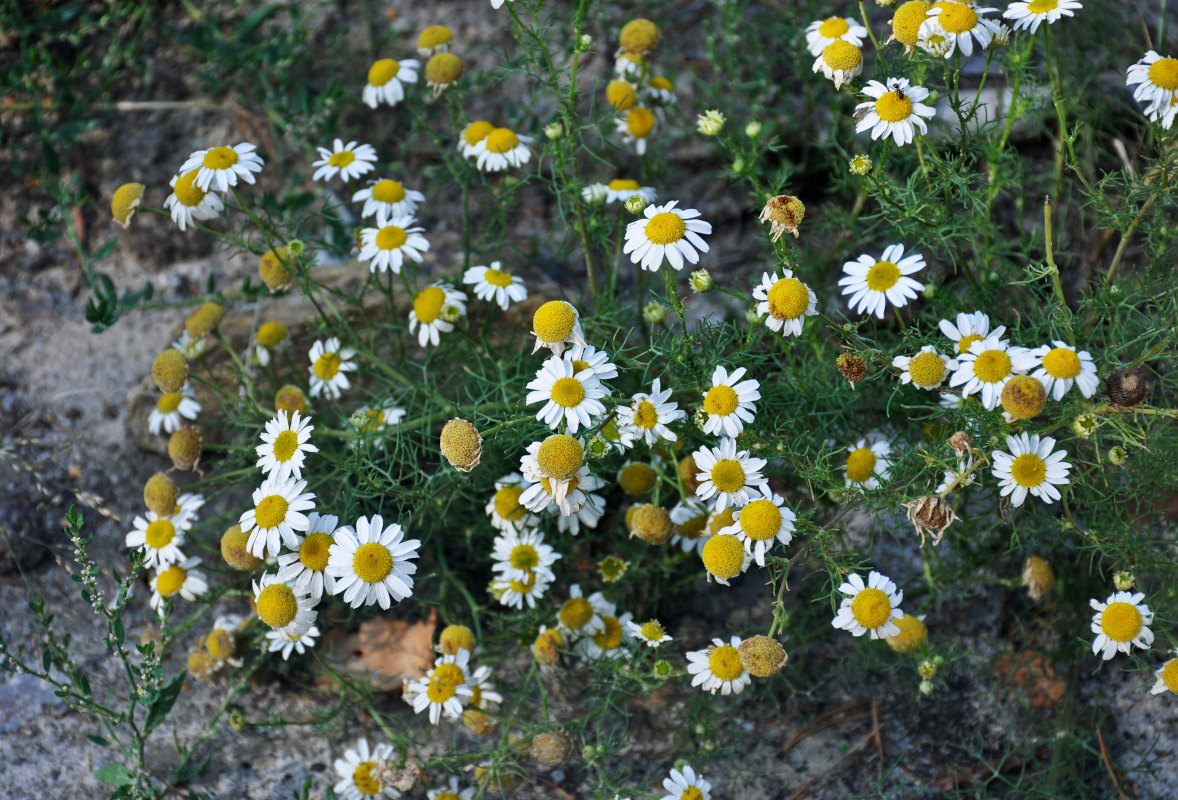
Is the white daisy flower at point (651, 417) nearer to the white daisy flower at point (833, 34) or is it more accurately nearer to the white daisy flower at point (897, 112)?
the white daisy flower at point (897, 112)

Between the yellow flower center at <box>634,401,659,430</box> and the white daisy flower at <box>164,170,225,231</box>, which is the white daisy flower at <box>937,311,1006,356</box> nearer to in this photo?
the yellow flower center at <box>634,401,659,430</box>

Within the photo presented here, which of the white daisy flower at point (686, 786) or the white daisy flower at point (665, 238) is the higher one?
the white daisy flower at point (665, 238)

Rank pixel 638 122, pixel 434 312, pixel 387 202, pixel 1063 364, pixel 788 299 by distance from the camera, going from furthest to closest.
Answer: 1. pixel 638 122
2. pixel 387 202
3. pixel 434 312
4. pixel 788 299
5. pixel 1063 364

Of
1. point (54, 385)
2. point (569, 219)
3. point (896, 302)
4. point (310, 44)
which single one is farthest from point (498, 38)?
point (896, 302)

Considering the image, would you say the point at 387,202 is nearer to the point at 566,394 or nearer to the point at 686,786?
the point at 566,394

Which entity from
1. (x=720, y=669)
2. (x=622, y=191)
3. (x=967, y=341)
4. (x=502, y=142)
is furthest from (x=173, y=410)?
(x=967, y=341)

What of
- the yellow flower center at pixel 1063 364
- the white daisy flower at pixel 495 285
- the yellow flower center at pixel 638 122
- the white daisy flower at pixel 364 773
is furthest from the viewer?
the yellow flower center at pixel 638 122

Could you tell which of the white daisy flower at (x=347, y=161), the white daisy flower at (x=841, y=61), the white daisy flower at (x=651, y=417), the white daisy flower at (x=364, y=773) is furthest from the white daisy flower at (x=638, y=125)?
the white daisy flower at (x=364, y=773)

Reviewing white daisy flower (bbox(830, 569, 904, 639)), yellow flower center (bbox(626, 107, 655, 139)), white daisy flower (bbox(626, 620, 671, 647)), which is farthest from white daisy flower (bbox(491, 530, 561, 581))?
yellow flower center (bbox(626, 107, 655, 139))
